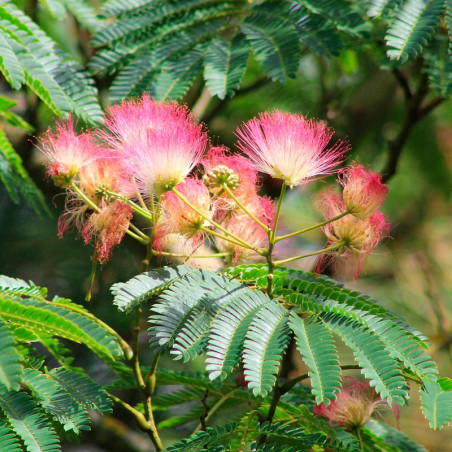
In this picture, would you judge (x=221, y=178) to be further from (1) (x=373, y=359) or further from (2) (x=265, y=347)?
(1) (x=373, y=359)

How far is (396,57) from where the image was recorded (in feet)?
7.50

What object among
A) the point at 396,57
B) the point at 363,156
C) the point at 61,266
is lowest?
the point at 61,266

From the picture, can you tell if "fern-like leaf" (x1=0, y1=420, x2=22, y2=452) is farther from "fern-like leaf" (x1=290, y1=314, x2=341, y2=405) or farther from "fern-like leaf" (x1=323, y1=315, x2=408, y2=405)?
"fern-like leaf" (x1=323, y1=315, x2=408, y2=405)

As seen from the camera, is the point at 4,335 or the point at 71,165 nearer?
the point at 4,335

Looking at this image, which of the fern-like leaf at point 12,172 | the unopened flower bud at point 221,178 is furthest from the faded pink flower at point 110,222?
the fern-like leaf at point 12,172

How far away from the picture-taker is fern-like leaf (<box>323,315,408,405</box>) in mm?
1594

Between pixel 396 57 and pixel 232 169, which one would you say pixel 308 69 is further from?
pixel 232 169

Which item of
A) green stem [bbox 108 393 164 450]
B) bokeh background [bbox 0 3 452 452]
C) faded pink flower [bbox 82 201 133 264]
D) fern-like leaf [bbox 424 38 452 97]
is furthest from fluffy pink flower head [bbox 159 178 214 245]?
bokeh background [bbox 0 3 452 452]

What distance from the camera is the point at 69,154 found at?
2018 millimetres

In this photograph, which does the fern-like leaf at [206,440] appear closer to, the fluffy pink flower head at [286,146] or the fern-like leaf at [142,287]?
the fern-like leaf at [142,287]

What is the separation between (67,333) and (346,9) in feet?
5.41

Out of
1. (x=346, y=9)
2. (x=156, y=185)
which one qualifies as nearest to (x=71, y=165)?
(x=156, y=185)

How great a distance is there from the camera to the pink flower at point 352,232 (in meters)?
2.00

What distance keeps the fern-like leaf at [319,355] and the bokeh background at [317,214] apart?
1676mm
